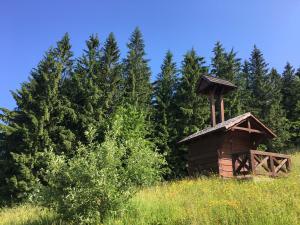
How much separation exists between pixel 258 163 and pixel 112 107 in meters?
18.8

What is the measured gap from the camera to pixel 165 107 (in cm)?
3847

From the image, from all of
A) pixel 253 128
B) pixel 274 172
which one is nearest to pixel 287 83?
pixel 253 128

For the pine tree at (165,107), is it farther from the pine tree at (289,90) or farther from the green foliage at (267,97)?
the pine tree at (289,90)

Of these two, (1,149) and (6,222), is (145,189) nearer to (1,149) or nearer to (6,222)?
(6,222)

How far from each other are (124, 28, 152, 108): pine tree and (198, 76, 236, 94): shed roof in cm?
1199

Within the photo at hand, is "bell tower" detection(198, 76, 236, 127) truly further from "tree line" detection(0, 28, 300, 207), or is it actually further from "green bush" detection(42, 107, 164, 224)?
"green bush" detection(42, 107, 164, 224)

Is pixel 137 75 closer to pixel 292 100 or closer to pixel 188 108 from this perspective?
pixel 188 108

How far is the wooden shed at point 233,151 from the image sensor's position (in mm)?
19766

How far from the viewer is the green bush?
11.5 metres

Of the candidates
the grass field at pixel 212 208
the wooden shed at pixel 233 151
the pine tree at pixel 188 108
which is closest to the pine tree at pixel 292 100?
the pine tree at pixel 188 108

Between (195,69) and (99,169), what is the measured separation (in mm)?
29571

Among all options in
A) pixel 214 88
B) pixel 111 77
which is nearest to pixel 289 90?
pixel 111 77

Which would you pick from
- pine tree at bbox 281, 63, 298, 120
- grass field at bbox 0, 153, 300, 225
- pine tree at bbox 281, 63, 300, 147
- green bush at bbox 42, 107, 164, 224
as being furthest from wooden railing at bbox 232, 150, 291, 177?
pine tree at bbox 281, 63, 298, 120

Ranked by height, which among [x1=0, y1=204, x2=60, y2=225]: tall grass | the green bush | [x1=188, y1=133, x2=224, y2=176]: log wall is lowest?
[x1=0, y1=204, x2=60, y2=225]: tall grass
